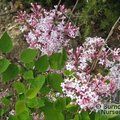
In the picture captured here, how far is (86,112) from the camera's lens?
1254mm

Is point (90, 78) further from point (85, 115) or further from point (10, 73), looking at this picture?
point (10, 73)

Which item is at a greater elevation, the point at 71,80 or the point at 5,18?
the point at 5,18

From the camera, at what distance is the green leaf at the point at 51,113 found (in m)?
1.23

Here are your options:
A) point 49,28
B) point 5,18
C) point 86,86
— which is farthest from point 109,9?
point 86,86

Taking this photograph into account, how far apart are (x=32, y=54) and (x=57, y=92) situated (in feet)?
0.54

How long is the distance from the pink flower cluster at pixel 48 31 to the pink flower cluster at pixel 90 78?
4.1 inches

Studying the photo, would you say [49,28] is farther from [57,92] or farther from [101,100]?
[101,100]

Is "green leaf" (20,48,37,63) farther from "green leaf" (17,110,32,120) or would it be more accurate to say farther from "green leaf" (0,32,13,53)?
"green leaf" (17,110,32,120)

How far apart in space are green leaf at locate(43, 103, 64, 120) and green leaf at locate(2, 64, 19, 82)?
13 centimetres

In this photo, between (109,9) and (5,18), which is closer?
(109,9)

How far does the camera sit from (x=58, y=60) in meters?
1.33

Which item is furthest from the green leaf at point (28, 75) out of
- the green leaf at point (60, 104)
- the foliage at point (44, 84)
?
the green leaf at point (60, 104)

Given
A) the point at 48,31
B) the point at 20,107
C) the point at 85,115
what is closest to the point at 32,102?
the point at 20,107

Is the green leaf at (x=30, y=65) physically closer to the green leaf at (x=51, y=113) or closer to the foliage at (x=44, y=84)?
the foliage at (x=44, y=84)
